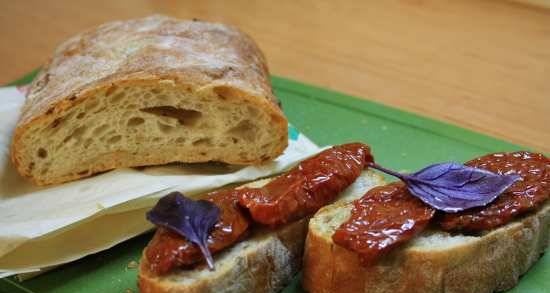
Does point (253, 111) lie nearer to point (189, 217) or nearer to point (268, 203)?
point (268, 203)

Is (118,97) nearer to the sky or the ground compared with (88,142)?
nearer to the sky

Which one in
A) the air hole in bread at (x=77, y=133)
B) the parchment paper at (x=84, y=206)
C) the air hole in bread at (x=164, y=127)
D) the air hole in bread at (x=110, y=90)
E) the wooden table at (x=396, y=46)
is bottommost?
the parchment paper at (x=84, y=206)

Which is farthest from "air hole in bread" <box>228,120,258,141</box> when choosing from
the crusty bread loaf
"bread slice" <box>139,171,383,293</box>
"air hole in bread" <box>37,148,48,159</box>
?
"air hole in bread" <box>37,148,48,159</box>

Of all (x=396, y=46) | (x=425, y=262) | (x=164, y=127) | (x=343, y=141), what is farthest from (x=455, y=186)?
(x=396, y=46)

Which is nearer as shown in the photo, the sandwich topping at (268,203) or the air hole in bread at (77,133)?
the sandwich topping at (268,203)

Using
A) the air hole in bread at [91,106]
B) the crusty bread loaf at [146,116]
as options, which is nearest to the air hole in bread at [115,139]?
the crusty bread loaf at [146,116]

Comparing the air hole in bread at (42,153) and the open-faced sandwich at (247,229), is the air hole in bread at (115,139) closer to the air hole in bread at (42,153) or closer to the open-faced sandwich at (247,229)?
the air hole in bread at (42,153)
